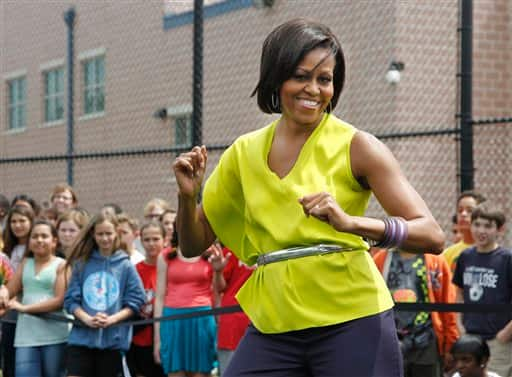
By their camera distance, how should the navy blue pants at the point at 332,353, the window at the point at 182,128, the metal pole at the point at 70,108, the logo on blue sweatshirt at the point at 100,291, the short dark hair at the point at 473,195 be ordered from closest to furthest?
the navy blue pants at the point at 332,353
the short dark hair at the point at 473,195
the logo on blue sweatshirt at the point at 100,291
the metal pole at the point at 70,108
the window at the point at 182,128

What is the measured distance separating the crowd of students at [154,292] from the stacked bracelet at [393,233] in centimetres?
337

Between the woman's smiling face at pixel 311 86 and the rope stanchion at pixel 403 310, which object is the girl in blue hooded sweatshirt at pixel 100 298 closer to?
the rope stanchion at pixel 403 310

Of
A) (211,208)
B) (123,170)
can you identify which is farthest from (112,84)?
(211,208)

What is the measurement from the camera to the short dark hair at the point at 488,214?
6422 millimetres

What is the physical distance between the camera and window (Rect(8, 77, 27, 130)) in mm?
12655

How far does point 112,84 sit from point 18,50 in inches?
59.6

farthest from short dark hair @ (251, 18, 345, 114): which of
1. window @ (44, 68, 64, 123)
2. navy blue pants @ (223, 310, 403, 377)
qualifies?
window @ (44, 68, 64, 123)

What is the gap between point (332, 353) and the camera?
3137 mm

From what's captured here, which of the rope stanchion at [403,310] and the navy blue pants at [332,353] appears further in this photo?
the rope stanchion at [403,310]

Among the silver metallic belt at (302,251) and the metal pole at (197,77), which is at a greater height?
the metal pole at (197,77)

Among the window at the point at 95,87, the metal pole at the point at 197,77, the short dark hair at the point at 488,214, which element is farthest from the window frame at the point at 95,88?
the short dark hair at the point at 488,214

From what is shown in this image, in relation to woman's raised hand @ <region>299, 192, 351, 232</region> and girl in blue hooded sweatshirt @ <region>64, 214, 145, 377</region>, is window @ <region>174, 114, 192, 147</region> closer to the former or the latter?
girl in blue hooded sweatshirt @ <region>64, 214, 145, 377</region>

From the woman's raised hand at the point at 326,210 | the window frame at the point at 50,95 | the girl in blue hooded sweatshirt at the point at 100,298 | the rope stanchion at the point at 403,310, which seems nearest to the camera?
the woman's raised hand at the point at 326,210

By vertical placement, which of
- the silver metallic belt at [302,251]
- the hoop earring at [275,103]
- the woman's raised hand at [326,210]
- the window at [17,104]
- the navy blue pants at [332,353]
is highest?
the window at [17,104]
